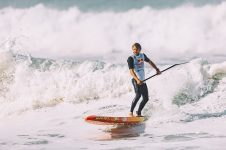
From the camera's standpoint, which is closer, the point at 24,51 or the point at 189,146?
the point at 189,146

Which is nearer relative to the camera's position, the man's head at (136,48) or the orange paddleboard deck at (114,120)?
the orange paddleboard deck at (114,120)

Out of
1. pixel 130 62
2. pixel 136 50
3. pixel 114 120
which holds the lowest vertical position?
pixel 114 120

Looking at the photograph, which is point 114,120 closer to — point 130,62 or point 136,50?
point 130,62

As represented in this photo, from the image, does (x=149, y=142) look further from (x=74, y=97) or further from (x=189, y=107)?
(x=74, y=97)

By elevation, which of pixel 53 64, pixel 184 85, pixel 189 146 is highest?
pixel 53 64

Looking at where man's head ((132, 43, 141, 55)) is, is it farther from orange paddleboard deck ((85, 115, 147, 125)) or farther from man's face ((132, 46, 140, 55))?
orange paddleboard deck ((85, 115, 147, 125))

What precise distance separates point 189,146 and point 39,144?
312 cm

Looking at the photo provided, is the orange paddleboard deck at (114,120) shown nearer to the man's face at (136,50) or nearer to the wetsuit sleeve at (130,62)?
the wetsuit sleeve at (130,62)

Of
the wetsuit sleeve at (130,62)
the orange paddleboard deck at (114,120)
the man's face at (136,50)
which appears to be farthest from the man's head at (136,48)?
the orange paddleboard deck at (114,120)

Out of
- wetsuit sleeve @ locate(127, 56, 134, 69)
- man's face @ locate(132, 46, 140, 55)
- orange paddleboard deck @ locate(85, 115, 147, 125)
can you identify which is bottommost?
orange paddleboard deck @ locate(85, 115, 147, 125)

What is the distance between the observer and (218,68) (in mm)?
17938

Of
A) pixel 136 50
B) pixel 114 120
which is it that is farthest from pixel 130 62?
pixel 114 120

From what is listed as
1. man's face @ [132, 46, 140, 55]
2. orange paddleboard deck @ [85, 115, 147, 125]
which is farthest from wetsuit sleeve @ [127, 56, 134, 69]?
orange paddleboard deck @ [85, 115, 147, 125]

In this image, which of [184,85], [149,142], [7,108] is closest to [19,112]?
[7,108]
